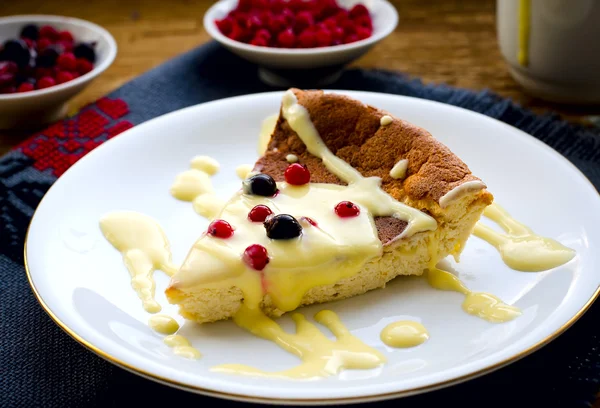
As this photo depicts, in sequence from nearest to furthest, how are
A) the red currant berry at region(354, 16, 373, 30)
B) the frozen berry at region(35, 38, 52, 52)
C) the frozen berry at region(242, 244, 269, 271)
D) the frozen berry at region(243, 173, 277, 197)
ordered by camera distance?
the frozen berry at region(242, 244, 269, 271) → the frozen berry at region(243, 173, 277, 197) → the frozen berry at region(35, 38, 52, 52) → the red currant berry at region(354, 16, 373, 30)

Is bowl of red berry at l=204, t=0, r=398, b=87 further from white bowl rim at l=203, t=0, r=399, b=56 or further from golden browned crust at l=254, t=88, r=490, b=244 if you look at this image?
golden browned crust at l=254, t=88, r=490, b=244

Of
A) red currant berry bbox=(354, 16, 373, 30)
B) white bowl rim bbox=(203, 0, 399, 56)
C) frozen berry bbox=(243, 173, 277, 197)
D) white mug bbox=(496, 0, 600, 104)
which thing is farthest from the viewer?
red currant berry bbox=(354, 16, 373, 30)

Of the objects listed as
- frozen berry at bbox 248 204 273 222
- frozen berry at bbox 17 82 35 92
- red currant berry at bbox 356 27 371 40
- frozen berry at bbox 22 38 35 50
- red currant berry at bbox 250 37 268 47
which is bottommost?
frozen berry at bbox 17 82 35 92

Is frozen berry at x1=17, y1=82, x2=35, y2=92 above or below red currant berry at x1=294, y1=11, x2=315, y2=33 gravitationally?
below

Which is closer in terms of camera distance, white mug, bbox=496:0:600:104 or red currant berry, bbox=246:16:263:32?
white mug, bbox=496:0:600:104

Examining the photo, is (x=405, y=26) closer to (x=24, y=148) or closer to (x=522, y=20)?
(x=522, y=20)

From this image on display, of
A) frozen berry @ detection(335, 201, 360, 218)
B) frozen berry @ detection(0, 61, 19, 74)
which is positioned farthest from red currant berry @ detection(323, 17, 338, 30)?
frozen berry @ detection(335, 201, 360, 218)

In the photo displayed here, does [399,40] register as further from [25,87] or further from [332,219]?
[332,219]

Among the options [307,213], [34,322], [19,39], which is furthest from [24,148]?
[307,213]
